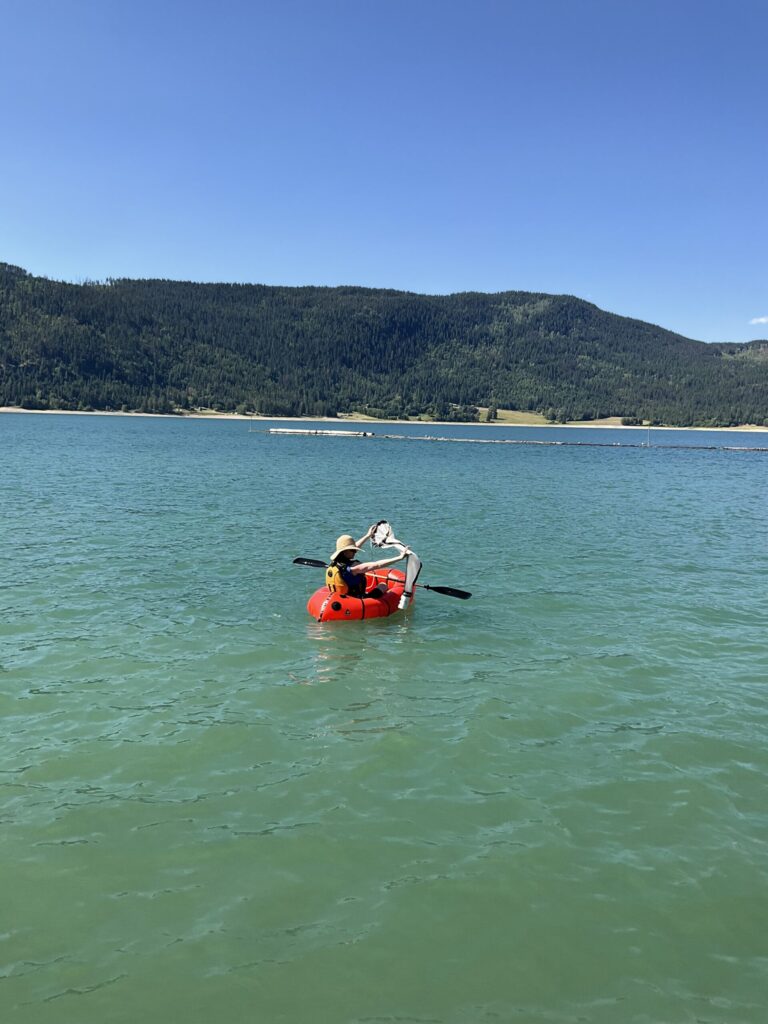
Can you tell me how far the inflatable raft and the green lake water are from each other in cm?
49

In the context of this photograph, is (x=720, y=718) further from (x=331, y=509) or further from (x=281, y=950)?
(x=331, y=509)

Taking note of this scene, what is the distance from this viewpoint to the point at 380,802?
981 centimetres

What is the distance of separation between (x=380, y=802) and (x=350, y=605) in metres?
8.64

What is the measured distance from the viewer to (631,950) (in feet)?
23.6

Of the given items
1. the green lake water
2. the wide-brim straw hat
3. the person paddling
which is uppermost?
the wide-brim straw hat

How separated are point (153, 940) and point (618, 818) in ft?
18.6

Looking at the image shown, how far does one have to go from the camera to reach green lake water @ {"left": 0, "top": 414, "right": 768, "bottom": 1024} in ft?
22.1

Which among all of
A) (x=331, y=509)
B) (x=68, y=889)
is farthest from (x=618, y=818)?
(x=331, y=509)

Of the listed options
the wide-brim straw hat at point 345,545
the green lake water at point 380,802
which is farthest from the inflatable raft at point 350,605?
the wide-brim straw hat at point 345,545

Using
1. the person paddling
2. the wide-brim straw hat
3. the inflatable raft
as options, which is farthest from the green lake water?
the wide-brim straw hat

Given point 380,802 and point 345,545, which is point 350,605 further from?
point 380,802

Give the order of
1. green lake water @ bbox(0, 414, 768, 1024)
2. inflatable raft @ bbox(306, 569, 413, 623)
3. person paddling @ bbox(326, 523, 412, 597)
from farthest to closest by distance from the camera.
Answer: person paddling @ bbox(326, 523, 412, 597)
inflatable raft @ bbox(306, 569, 413, 623)
green lake water @ bbox(0, 414, 768, 1024)

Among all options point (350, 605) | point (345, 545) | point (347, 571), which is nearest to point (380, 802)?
point (350, 605)

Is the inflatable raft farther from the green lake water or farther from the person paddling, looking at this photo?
the green lake water
